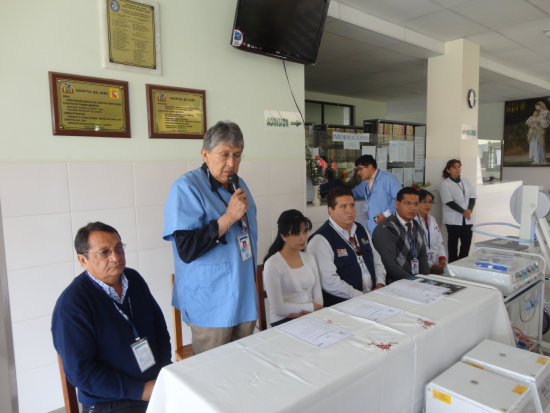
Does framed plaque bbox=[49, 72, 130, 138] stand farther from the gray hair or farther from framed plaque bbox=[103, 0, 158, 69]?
the gray hair

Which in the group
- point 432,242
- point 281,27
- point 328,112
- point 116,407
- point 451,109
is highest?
point 328,112

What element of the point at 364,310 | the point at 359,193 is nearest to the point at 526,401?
the point at 364,310

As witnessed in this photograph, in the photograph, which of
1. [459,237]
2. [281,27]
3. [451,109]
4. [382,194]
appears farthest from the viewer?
[451,109]

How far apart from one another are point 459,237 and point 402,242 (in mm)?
2666

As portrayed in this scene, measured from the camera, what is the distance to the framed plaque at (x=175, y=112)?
7.72ft

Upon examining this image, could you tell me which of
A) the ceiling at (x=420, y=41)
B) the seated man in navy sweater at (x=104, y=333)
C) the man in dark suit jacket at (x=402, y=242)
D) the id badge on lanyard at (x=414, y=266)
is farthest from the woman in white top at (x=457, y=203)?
the seated man in navy sweater at (x=104, y=333)

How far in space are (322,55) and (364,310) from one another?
13.8 feet

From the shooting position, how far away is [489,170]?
872 cm

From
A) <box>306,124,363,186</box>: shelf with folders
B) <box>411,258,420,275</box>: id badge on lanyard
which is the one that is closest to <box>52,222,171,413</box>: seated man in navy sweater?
<box>411,258,420,275</box>: id badge on lanyard

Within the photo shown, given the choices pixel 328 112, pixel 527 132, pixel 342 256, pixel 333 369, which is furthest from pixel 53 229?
pixel 527 132

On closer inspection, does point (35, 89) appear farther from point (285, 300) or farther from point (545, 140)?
point (545, 140)

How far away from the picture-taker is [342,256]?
86.9 inches

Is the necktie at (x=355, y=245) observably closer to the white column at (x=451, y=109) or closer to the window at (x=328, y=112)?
the white column at (x=451, y=109)

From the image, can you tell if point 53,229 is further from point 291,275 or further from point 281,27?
point 281,27
